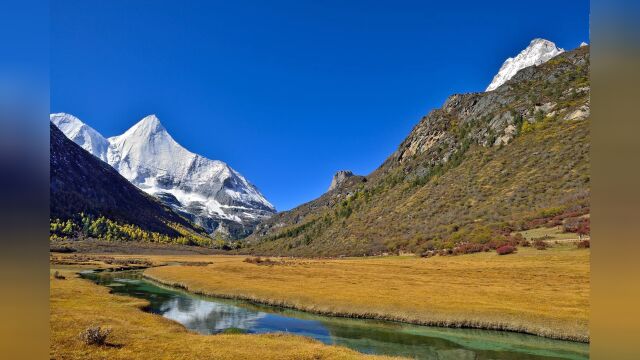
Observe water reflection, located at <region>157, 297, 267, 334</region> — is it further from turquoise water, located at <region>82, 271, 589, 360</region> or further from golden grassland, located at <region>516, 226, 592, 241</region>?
golden grassland, located at <region>516, 226, 592, 241</region>

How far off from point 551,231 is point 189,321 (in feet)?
323

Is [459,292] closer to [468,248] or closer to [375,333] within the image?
[375,333]

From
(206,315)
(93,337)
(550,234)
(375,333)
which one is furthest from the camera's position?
(550,234)

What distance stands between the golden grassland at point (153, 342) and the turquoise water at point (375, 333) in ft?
20.8

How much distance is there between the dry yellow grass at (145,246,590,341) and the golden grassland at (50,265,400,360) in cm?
2152

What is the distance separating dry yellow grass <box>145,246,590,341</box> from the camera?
165ft

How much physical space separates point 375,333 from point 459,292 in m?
22.7

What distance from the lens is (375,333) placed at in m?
49.1

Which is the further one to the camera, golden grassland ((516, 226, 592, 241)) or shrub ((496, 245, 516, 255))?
shrub ((496, 245, 516, 255))

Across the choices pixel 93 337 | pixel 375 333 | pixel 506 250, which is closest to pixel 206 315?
pixel 375 333

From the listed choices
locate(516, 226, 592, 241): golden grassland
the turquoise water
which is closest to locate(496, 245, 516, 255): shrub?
locate(516, 226, 592, 241): golden grassland

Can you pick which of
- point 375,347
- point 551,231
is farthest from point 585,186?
point 375,347

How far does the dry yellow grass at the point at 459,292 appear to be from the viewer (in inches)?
1981
